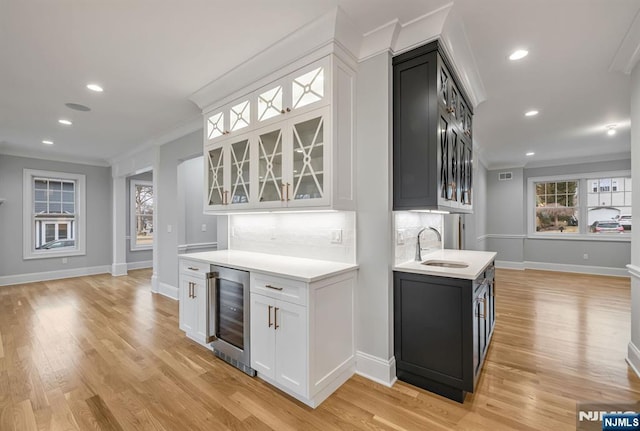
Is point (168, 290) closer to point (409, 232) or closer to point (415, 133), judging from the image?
point (409, 232)

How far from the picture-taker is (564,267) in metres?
6.98

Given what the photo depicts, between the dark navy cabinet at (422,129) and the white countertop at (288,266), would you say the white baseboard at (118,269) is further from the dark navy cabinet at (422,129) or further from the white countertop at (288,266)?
the dark navy cabinet at (422,129)

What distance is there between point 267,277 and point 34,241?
690 cm

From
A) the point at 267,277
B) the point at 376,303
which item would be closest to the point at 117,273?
the point at 267,277

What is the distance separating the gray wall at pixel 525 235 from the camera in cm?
648

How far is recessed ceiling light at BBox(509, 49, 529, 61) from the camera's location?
2566 millimetres

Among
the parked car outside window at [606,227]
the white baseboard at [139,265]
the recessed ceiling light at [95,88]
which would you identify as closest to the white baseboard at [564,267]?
the parked car outside window at [606,227]

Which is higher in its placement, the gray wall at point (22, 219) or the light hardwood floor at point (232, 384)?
the gray wall at point (22, 219)

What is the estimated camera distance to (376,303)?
2.34 m

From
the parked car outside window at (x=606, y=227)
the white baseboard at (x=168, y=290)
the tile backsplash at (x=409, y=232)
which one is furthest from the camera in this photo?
the parked car outside window at (x=606, y=227)

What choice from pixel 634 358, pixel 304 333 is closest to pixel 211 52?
pixel 304 333

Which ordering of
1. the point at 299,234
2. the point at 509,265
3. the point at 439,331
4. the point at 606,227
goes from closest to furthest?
the point at 439,331
the point at 299,234
the point at 606,227
the point at 509,265

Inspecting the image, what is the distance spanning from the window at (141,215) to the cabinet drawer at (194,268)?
538 centimetres

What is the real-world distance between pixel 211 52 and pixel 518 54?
276 cm
